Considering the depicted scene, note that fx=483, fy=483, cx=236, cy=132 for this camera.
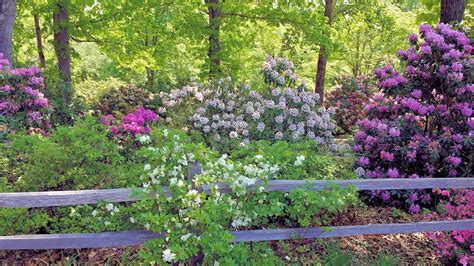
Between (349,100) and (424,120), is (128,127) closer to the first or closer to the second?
(424,120)

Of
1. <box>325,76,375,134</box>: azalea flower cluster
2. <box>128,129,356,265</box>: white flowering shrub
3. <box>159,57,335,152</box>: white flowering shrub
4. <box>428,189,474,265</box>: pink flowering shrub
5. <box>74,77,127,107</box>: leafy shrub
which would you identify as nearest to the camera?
<box>128,129,356,265</box>: white flowering shrub

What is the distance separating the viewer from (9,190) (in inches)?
184

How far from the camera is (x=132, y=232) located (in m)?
3.93

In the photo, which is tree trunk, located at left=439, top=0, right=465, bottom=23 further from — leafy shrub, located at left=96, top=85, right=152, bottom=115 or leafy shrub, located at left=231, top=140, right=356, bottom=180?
leafy shrub, located at left=96, top=85, right=152, bottom=115

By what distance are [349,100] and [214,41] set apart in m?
4.79

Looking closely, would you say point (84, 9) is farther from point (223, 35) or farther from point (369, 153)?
point (369, 153)

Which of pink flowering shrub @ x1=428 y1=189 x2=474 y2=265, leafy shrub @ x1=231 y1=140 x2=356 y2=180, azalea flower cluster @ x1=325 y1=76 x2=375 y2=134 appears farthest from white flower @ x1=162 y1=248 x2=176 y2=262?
azalea flower cluster @ x1=325 y1=76 x2=375 y2=134

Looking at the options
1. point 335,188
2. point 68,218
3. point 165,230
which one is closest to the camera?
point 165,230

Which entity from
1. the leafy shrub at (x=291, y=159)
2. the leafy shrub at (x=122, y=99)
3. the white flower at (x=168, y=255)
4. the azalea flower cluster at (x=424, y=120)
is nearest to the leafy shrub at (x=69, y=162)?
the white flower at (x=168, y=255)

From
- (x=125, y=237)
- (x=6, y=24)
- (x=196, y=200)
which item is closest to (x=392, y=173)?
(x=196, y=200)

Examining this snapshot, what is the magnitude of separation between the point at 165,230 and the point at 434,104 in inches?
185

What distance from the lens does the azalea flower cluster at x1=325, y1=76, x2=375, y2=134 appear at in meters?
14.5

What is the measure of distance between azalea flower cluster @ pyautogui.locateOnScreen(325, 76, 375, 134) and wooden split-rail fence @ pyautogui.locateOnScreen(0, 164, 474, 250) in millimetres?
9545

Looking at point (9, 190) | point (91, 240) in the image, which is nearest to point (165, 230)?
point (91, 240)
